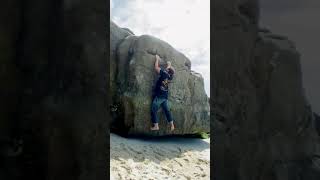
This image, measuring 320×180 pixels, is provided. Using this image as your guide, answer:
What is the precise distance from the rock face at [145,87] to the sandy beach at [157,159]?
270 millimetres

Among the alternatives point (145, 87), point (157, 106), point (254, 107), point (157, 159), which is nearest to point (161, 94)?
point (157, 106)

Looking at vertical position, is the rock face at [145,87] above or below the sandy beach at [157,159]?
above

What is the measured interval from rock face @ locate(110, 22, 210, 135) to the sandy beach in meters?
0.27

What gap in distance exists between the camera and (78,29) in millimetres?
2246

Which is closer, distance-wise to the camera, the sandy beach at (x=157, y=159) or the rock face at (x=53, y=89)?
the rock face at (x=53, y=89)

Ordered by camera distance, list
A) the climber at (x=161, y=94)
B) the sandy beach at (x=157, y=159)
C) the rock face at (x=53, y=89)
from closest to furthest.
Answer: the rock face at (x=53, y=89) → the sandy beach at (x=157, y=159) → the climber at (x=161, y=94)

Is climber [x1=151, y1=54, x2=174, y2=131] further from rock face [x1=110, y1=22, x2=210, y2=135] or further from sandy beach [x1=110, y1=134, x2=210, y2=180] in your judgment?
sandy beach [x1=110, y1=134, x2=210, y2=180]

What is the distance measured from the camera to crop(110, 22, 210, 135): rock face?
8.11 meters

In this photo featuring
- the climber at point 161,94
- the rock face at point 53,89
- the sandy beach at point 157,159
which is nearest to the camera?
the rock face at point 53,89

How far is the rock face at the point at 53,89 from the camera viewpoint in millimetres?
2154

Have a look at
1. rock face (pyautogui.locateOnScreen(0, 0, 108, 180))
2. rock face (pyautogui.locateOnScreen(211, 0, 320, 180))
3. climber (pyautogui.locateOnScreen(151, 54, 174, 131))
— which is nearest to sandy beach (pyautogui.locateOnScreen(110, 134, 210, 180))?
climber (pyautogui.locateOnScreen(151, 54, 174, 131))

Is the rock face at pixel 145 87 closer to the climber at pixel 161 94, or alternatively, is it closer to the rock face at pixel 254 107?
the climber at pixel 161 94

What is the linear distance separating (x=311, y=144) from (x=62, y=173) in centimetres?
139

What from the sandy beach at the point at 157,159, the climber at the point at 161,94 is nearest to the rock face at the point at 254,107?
the sandy beach at the point at 157,159
